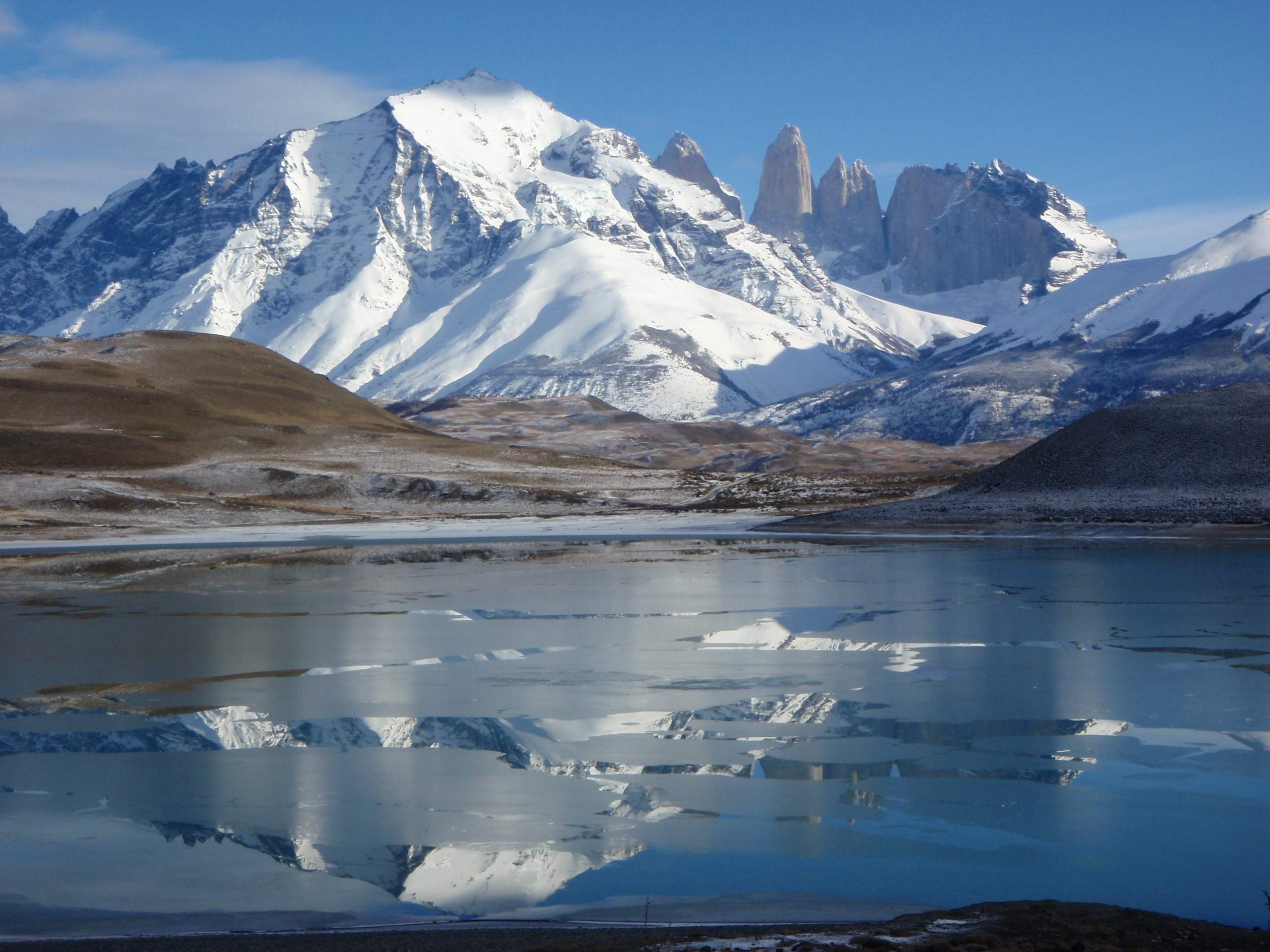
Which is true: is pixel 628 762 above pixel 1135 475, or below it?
below

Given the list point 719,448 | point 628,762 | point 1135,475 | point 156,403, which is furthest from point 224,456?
point 628,762

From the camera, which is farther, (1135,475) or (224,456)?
(224,456)

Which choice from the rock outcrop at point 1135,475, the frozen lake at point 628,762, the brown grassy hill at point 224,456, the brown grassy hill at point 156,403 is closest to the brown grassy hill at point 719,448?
the brown grassy hill at point 156,403

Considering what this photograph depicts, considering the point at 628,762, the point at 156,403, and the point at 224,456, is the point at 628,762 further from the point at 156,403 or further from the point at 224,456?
the point at 156,403

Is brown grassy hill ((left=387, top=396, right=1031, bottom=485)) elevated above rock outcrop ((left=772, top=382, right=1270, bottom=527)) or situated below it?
above

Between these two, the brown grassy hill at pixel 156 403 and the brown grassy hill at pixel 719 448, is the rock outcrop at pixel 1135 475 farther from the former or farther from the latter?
the brown grassy hill at pixel 156 403

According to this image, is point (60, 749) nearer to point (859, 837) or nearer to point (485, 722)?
point (485, 722)

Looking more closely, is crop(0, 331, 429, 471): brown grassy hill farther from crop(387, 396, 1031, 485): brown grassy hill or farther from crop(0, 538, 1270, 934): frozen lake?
crop(0, 538, 1270, 934): frozen lake

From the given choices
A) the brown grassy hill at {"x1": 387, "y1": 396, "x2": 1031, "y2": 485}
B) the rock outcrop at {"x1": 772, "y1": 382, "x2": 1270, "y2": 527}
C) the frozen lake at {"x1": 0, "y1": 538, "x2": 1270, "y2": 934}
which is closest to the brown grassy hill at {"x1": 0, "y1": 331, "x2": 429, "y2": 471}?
the brown grassy hill at {"x1": 387, "y1": 396, "x2": 1031, "y2": 485}

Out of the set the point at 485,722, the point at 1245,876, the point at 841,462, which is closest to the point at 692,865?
the point at 1245,876
